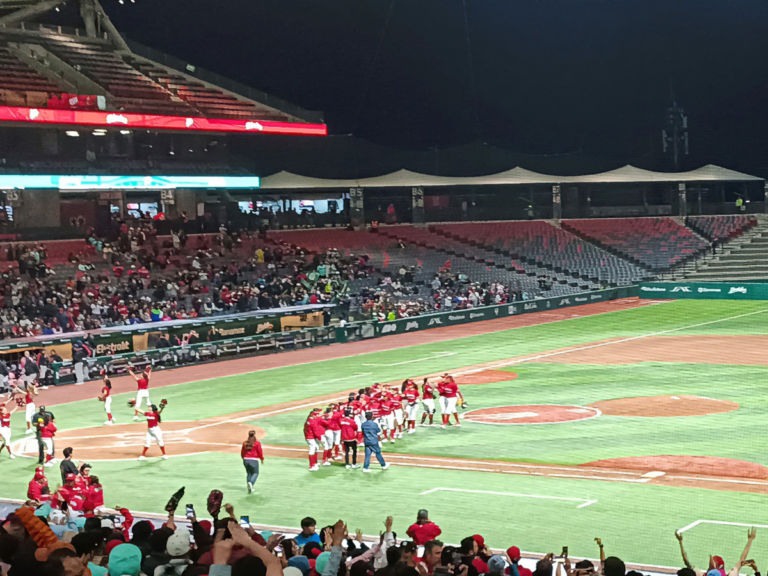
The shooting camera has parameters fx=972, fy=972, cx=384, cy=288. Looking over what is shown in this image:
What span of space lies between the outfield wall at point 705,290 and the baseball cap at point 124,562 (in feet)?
170

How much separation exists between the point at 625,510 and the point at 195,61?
145ft

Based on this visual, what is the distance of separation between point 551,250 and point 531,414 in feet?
117

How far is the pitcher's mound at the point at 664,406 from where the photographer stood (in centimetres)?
2481

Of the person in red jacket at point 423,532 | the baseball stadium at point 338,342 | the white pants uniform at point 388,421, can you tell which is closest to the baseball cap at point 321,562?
the baseball stadium at point 338,342

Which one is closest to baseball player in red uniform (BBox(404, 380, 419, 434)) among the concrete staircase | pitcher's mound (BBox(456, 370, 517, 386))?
pitcher's mound (BBox(456, 370, 517, 386))

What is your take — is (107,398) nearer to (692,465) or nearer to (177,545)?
(692,465)

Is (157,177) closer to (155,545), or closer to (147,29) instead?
(147,29)

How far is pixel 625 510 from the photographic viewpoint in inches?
640

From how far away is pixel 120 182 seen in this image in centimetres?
4503

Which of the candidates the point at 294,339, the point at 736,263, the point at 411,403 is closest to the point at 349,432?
the point at 411,403

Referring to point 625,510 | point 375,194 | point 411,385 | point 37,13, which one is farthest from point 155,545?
point 375,194

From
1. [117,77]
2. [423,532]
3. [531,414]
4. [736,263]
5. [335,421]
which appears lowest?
[531,414]

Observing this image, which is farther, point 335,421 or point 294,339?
point 294,339

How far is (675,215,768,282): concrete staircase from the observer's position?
57.9 metres
